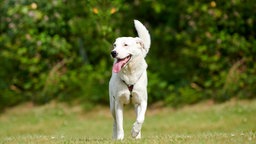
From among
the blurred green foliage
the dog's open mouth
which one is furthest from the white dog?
the blurred green foliage

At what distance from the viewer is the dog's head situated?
8594 mm

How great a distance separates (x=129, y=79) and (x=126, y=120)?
7701mm

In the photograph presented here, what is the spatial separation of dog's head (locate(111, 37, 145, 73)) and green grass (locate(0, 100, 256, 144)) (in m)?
4.53

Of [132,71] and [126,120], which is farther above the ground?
[132,71]

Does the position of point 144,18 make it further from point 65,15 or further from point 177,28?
point 65,15

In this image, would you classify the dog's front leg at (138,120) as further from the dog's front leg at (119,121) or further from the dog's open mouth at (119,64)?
the dog's open mouth at (119,64)

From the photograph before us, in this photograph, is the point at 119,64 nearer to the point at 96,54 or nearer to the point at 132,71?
the point at 132,71

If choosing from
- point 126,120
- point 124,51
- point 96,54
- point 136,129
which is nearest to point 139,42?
point 124,51

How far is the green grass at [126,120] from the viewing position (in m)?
14.4

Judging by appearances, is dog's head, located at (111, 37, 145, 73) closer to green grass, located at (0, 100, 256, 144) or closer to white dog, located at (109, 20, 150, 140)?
white dog, located at (109, 20, 150, 140)

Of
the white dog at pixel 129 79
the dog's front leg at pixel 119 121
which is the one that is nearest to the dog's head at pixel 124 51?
the white dog at pixel 129 79

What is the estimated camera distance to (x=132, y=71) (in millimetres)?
8914

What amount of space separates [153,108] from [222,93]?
2224 millimetres

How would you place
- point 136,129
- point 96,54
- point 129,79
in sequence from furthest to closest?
point 96,54
point 129,79
point 136,129
